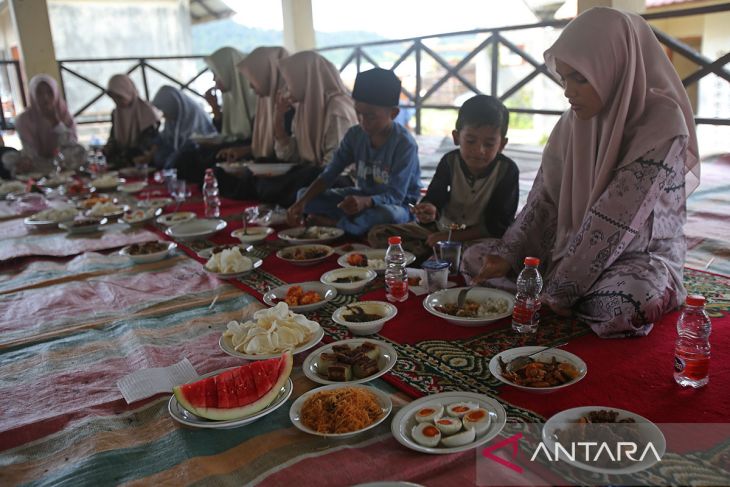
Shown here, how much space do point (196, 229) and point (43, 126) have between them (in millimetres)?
4379

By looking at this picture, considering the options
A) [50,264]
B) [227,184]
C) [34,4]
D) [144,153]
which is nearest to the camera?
[50,264]

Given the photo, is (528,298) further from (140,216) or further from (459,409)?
(140,216)

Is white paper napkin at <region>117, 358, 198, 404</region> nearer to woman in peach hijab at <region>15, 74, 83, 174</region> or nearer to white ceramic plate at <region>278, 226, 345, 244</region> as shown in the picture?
white ceramic plate at <region>278, 226, 345, 244</region>

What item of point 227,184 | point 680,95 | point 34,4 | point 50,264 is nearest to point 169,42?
point 34,4

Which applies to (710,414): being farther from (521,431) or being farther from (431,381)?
(431,381)

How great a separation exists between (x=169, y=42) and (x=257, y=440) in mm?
14694

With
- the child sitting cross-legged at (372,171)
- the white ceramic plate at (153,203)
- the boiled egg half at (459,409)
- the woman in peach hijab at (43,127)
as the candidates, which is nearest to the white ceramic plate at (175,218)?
the white ceramic plate at (153,203)

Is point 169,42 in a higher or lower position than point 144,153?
higher

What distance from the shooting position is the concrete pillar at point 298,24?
26.2 ft

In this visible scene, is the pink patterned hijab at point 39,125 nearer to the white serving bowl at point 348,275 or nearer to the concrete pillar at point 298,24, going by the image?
→ the concrete pillar at point 298,24

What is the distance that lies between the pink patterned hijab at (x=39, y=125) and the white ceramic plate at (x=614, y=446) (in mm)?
6959

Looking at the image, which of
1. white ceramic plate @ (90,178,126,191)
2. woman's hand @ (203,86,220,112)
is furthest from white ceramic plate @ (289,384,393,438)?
woman's hand @ (203,86,220,112)

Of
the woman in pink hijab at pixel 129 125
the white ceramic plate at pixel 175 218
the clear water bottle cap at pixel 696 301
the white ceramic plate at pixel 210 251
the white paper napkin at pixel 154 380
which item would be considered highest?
the woman in pink hijab at pixel 129 125

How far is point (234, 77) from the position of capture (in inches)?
243
